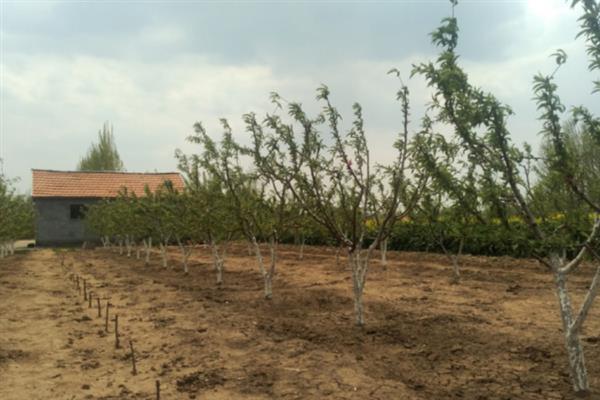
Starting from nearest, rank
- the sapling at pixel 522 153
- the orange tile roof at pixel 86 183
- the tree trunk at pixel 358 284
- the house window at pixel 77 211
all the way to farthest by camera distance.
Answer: the sapling at pixel 522 153 → the tree trunk at pixel 358 284 → the house window at pixel 77 211 → the orange tile roof at pixel 86 183

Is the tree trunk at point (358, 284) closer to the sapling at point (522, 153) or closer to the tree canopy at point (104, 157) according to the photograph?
the sapling at point (522, 153)

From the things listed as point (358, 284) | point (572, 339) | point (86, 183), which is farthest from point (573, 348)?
point (86, 183)

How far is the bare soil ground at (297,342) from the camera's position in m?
5.51

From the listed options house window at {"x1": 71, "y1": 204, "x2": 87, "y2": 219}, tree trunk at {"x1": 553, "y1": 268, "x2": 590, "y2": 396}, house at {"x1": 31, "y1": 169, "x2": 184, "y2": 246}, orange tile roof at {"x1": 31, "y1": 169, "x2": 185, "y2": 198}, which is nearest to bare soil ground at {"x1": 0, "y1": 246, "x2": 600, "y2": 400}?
tree trunk at {"x1": 553, "y1": 268, "x2": 590, "y2": 396}

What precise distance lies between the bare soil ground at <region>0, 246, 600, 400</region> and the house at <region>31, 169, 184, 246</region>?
22.0 metres

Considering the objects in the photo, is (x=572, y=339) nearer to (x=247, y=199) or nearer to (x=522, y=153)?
(x=522, y=153)

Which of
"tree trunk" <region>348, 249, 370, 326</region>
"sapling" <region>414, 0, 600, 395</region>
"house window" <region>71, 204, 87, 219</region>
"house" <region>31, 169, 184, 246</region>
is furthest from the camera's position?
"house window" <region>71, 204, 87, 219</region>

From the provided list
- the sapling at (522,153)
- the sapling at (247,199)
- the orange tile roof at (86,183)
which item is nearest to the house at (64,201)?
the orange tile roof at (86,183)

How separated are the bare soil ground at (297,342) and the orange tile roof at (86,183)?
2323cm

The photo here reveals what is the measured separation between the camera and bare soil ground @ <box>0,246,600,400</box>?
18.1 ft

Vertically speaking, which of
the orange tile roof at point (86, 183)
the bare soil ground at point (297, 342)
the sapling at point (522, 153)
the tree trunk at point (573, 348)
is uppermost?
the orange tile roof at point (86, 183)

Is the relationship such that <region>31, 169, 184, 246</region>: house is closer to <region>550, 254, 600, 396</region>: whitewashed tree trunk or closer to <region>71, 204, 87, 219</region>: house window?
<region>71, 204, 87, 219</region>: house window

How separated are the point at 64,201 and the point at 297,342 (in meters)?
32.1

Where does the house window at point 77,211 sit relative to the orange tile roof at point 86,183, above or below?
below
